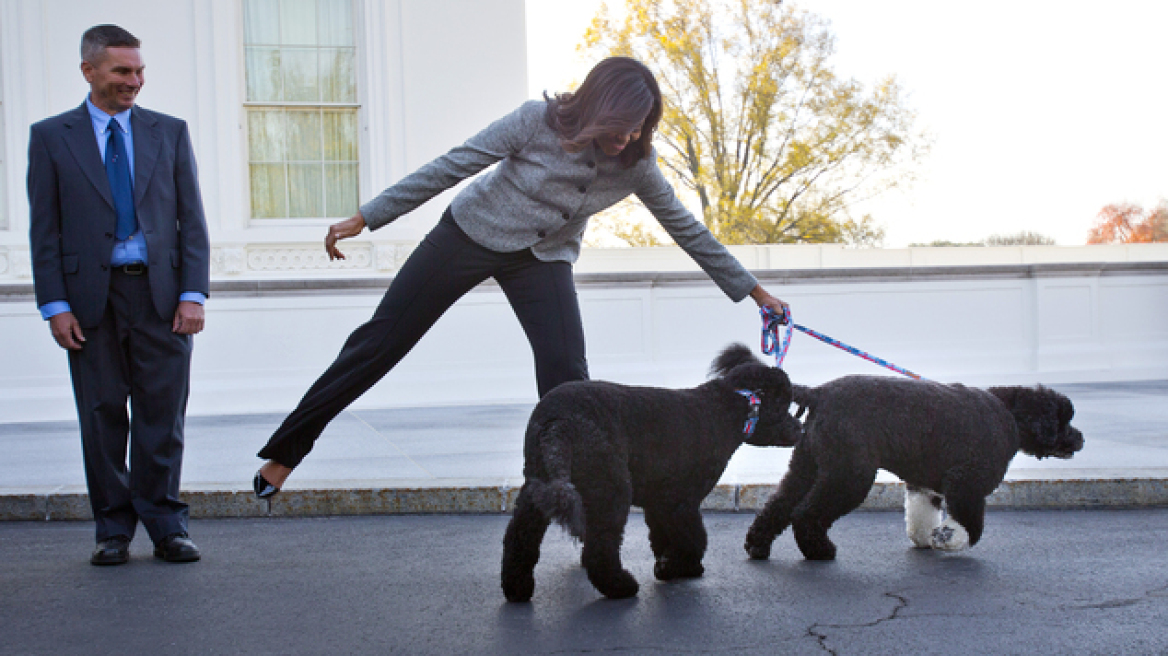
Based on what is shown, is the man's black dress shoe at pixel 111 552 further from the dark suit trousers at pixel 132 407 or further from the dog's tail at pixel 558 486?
the dog's tail at pixel 558 486

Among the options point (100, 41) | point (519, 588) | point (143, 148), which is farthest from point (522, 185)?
point (100, 41)

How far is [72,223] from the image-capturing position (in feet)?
14.3

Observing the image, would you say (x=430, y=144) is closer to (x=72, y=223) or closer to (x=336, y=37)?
(x=336, y=37)

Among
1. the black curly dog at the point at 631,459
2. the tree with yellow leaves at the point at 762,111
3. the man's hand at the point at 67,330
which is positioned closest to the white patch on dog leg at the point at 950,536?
the black curly dog at the point at 631,459

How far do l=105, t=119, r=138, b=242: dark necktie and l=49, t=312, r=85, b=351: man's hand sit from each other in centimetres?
38

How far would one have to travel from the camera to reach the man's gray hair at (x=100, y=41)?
13.8 feet

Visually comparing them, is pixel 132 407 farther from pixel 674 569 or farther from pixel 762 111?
pixel 762 111

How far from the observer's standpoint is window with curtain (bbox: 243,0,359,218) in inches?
425

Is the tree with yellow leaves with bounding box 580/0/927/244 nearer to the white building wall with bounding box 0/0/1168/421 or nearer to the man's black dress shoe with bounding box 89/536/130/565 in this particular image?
the white building wall with bounding box 0/0/1168/421

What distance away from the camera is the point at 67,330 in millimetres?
4297

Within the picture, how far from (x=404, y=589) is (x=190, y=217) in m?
1.86

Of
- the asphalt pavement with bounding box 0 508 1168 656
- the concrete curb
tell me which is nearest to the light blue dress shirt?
the asphalt pavement with bounding box 0 508 1168 656

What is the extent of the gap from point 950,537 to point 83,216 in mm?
3776

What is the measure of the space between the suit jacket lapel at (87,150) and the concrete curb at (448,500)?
1.93 meters
